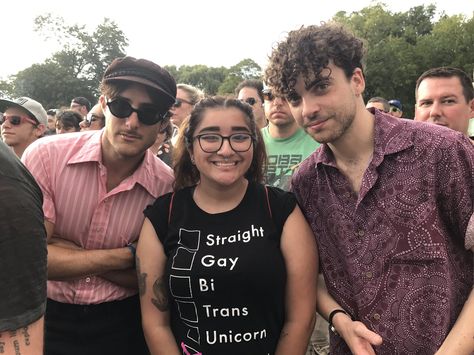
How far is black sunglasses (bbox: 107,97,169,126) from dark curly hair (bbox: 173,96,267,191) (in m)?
0.21

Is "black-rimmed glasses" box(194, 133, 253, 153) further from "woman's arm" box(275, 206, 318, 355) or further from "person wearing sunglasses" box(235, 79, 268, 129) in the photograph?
"person wearing sunglasses" box(235, 79, 268, 129)

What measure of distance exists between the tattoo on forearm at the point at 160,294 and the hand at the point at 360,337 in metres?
0.95

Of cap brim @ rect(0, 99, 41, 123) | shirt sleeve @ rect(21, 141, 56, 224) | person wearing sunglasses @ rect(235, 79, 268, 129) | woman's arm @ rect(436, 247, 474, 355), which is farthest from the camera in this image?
person wearing sunglasses @ rect(235, 79, 268, 129)

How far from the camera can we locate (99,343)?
2.48m

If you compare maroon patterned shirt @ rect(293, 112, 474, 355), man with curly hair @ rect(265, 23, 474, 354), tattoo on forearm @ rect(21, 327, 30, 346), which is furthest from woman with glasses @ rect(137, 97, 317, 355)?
tattoo on forearm @ rect(21, 327, 30, 346)

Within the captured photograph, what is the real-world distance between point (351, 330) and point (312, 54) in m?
1.38

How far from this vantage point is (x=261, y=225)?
7.42 ft

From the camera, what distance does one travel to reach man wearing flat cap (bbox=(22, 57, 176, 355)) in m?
2.45

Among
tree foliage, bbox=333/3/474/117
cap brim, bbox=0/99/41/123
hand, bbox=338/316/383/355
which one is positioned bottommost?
hand, bbox=338/316/383/355

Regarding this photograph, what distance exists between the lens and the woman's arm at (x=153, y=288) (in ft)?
7.61

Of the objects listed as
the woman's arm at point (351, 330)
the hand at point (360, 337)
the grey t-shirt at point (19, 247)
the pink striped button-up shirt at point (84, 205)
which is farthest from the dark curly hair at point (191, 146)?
the grey t-shirt at point (19, 247)

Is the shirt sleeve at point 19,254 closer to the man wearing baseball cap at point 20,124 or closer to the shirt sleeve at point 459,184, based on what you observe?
the shirt sleeve at point 459,184

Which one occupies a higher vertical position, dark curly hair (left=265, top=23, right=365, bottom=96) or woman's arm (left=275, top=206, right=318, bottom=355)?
dark curly hair (left=265, top=23, right=365, bottom=96)

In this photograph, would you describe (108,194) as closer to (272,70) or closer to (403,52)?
(272,70)
